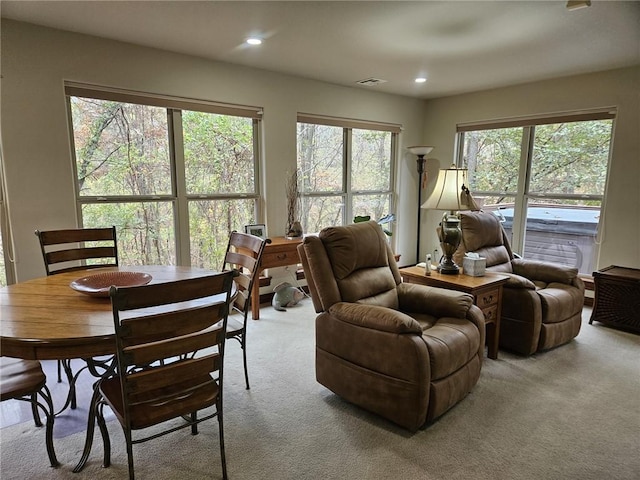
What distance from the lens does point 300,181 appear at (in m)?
4.57

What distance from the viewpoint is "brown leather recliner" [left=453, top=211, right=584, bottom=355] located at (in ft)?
9.86

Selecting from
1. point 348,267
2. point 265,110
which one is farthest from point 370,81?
point 348,267

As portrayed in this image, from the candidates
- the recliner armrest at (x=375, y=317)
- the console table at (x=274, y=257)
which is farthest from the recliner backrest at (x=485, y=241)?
the console table at (x=274, y=257)

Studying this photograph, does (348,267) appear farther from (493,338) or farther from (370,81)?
(370,81)

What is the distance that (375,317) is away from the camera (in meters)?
2.19

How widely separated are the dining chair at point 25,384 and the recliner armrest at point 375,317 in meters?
1.46

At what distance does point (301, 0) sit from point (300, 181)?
233 centimetres

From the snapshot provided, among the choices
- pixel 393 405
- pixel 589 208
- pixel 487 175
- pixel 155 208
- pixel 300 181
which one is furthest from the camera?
pixel 487 175

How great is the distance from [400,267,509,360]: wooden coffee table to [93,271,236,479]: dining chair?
1.73 meters

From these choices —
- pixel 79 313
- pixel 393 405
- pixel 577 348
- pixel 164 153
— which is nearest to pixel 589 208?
pixel 577 348

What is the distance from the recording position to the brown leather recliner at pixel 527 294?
3.01 metres

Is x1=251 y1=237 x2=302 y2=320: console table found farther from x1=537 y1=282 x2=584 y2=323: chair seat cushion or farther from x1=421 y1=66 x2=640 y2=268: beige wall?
x1=421 y1=66 x2=640 y2=268: beige wall

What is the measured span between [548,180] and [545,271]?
1542 millimetres

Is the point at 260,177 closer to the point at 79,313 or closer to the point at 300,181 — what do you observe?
the point at 300,181
